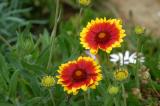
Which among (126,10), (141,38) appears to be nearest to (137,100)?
(141,38)

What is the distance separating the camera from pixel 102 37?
2.00 meters

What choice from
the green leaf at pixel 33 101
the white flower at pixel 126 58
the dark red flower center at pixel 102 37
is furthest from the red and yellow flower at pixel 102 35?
the white flower at pixel 126 58

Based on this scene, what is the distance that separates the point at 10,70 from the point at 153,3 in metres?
1.75

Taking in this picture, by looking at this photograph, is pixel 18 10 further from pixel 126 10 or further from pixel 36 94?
pixel 36 94

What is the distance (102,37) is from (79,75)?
6.5 inches

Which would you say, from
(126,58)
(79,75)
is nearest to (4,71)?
(79,75)

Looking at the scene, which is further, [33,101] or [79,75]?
[33,101]

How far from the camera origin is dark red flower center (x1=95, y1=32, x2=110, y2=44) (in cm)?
200

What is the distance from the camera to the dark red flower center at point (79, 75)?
1936 millimetres

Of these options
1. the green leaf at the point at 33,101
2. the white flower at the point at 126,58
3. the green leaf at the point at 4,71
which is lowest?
the green leaf at the point at 33,101

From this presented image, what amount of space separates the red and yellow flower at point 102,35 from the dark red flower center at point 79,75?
0.25 feet

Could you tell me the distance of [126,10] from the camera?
3945 millimetres

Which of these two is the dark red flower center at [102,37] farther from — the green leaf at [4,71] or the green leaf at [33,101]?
the green leaf at [4,71]

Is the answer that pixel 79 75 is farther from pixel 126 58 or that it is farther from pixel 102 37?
pixel 126 58
